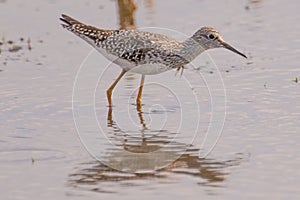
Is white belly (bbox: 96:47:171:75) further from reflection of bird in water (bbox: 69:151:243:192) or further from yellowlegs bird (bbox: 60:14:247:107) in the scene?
reflection of bird in water (bbox: 69:151:243:192)

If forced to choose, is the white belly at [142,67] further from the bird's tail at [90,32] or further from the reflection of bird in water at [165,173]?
the reflection of bird in water at [165,173]

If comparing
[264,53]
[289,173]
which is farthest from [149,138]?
A: [264,53]

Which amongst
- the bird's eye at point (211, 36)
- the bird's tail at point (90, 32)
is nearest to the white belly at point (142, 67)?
the bird's tail at point (90, 32)

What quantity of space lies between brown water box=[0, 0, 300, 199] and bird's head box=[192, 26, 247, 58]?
87 centimetres

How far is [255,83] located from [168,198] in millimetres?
5286

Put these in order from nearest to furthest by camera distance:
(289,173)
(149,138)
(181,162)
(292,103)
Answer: (289,173) → (181,162) → (149,138) → (292,103)

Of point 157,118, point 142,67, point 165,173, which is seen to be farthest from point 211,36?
point 165,173

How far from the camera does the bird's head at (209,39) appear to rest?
1243 cm

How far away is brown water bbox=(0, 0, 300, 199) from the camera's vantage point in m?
9.20

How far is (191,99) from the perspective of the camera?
12828mm

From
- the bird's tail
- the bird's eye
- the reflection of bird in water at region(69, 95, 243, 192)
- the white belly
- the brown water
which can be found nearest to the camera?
the brown water

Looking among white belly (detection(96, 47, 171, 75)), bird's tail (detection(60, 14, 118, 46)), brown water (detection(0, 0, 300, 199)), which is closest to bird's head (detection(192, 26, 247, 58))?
white belly (detection(96, 47, 171, 75))

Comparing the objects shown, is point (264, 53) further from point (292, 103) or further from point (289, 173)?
point (289, 173)

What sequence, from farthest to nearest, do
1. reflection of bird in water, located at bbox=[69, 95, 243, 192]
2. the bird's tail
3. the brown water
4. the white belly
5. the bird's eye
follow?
the bird's tail, the bird's eye, the white belly, reflection of bird in water, located at bbox=[69, 95, 243, 192], the brown water
